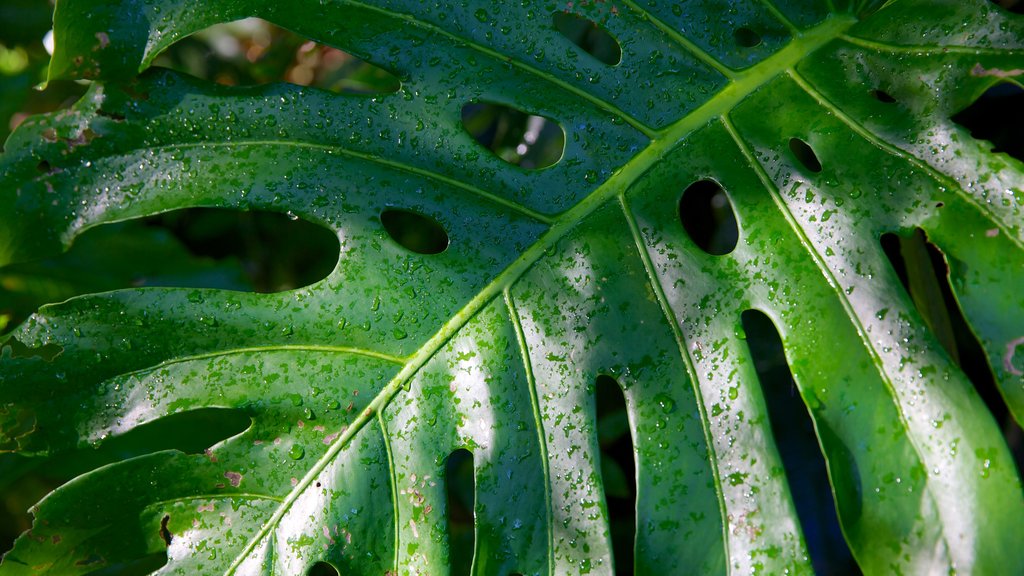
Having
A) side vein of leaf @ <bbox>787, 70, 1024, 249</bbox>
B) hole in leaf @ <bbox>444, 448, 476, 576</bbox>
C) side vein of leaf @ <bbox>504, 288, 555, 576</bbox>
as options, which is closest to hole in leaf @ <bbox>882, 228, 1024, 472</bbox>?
side vein of leaf @ <bbox>787, 70, 1024, 249</bbox>

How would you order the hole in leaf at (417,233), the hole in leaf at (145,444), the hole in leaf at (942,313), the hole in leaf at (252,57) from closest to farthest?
1. the hole in leaf at (942,313)
2. the hole in leaf at (145,444)
3. the hole in leaf at (417,233)
4. the hole in leaf at (252,57)

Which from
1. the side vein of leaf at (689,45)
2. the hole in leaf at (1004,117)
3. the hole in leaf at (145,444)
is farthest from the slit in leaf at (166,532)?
the hole in leaf at (1004,117)

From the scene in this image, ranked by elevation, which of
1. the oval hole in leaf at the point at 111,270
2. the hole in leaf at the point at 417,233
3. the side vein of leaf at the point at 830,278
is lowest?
the side vein of leaf at the point at 830,278

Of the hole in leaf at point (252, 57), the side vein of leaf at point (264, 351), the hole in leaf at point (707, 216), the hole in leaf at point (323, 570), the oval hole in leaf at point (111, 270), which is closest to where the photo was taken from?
the side vein of leaf at point (264, 351)

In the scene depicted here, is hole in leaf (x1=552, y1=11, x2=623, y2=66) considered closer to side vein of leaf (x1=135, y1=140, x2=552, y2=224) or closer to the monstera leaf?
the monstera leaf

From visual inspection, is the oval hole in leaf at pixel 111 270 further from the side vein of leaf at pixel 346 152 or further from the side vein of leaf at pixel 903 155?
the side vein of leaf at pixel 903 155

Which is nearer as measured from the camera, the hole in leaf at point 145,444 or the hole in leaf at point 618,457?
the hole in leaf at point 145,444
